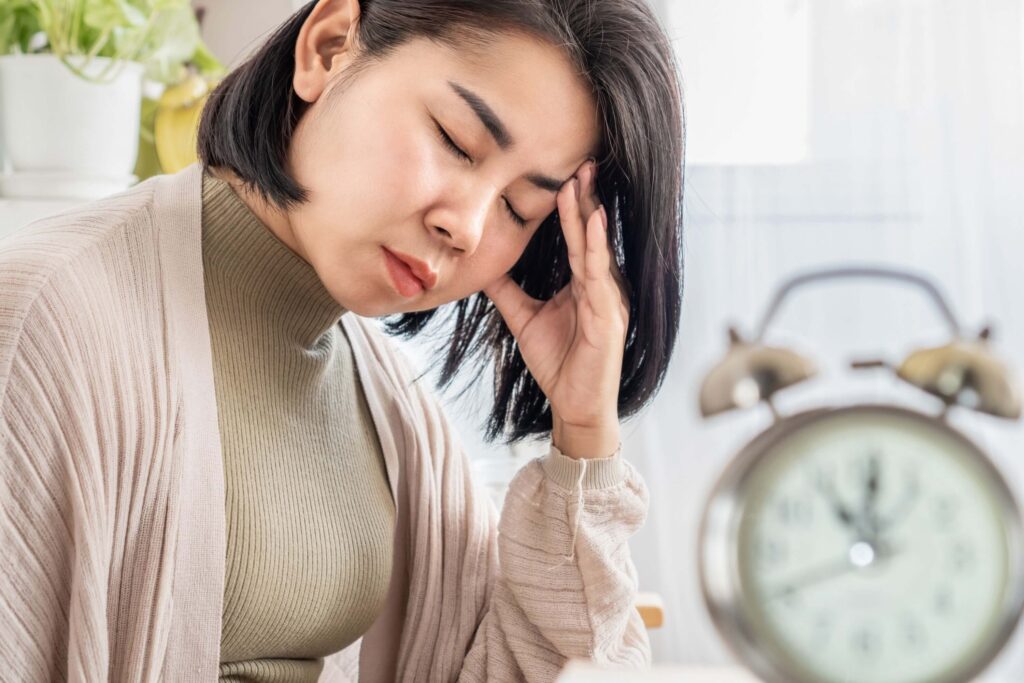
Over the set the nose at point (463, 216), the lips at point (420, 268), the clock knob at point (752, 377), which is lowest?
the lips at point (420, 268)

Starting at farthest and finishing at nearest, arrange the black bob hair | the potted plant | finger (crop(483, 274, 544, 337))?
1. the potted plant
2. finger (crop(483, 274, 544, 337))
3. the black bob hair

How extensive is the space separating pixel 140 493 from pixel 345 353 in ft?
1.26

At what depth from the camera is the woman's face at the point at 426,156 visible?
820 millimetres

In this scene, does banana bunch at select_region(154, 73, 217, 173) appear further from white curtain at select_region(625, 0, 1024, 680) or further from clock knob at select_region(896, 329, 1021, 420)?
clock knob at select_region(896, 329, 1021, 420)

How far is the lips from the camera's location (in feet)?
Result: 2.78

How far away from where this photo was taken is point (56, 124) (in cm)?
145

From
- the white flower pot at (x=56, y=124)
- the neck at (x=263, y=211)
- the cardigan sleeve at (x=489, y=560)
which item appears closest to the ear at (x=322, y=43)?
the neck at (x=263, y=211)

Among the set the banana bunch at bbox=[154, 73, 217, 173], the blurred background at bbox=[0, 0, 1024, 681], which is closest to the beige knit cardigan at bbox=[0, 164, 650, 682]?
the banana bunch at bbox=[154, 73, 217, 173]

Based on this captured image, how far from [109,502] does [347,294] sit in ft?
0.82

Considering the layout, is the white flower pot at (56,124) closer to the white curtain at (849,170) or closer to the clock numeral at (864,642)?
the white curtain at (849,170)

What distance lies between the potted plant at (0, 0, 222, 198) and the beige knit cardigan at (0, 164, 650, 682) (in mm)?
552

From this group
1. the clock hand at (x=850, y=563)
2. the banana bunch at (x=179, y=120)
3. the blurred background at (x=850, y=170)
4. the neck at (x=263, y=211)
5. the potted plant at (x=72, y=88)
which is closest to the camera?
the clock hand at (x=850, y=563)

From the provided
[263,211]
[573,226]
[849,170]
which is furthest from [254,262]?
[849,170]

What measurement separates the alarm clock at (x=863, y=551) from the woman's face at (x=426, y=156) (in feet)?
1.54
